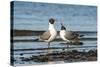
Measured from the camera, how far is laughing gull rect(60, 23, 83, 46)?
7.69 feet

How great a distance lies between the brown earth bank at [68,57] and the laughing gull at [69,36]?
0.40 feet

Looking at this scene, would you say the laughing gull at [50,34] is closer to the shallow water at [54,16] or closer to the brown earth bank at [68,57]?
the shallow water at [54,16]

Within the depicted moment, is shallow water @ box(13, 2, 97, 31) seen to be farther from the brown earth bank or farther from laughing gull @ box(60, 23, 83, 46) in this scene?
the brown earth bank

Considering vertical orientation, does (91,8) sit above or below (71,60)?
above

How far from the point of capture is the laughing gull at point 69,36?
7.69 ft

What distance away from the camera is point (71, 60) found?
238 centimetres

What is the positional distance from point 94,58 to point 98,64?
10 centimetres

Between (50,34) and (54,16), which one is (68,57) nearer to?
(50,34)

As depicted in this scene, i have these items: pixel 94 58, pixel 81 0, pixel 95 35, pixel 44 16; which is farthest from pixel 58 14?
pixel 94 58

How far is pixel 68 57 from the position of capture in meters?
2.36

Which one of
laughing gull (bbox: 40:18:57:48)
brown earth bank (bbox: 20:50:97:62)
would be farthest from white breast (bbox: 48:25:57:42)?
brown earth bank (bbox: 20:50:97:62)

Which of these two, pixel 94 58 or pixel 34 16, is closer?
pixel 34 16

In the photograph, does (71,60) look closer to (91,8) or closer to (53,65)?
(53,65)
